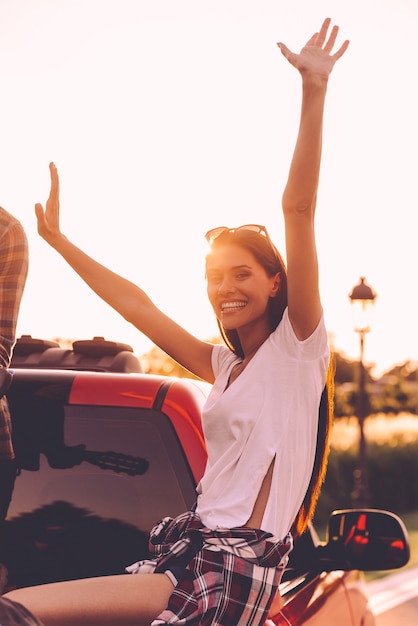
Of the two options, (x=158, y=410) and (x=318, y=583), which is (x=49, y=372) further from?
(x=318, y=583)

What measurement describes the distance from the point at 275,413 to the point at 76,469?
76 centimetres

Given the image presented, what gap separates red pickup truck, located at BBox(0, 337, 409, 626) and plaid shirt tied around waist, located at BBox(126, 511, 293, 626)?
0.47m

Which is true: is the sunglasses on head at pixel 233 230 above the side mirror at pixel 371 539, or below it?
above

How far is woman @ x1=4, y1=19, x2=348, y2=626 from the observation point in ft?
6.28

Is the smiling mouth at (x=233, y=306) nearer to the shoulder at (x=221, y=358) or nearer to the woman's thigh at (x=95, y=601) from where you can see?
the shoulder at (x=221, y=358)

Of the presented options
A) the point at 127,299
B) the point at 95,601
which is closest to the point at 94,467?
the point at 127,299

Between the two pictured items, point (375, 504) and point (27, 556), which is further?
point (375, 504)

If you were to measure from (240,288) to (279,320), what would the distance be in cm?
12

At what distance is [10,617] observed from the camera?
1581mm

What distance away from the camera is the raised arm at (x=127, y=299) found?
2.56 meters

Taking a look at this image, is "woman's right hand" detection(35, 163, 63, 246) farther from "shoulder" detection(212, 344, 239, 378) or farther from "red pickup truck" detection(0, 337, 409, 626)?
"shoulder" detection(212, 344, 239, 378)

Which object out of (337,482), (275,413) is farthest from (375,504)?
(275,413)

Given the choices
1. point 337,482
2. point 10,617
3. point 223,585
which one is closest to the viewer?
point 10,617

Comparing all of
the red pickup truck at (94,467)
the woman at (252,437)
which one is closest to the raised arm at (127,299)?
the red pickup truck at (94,467)
